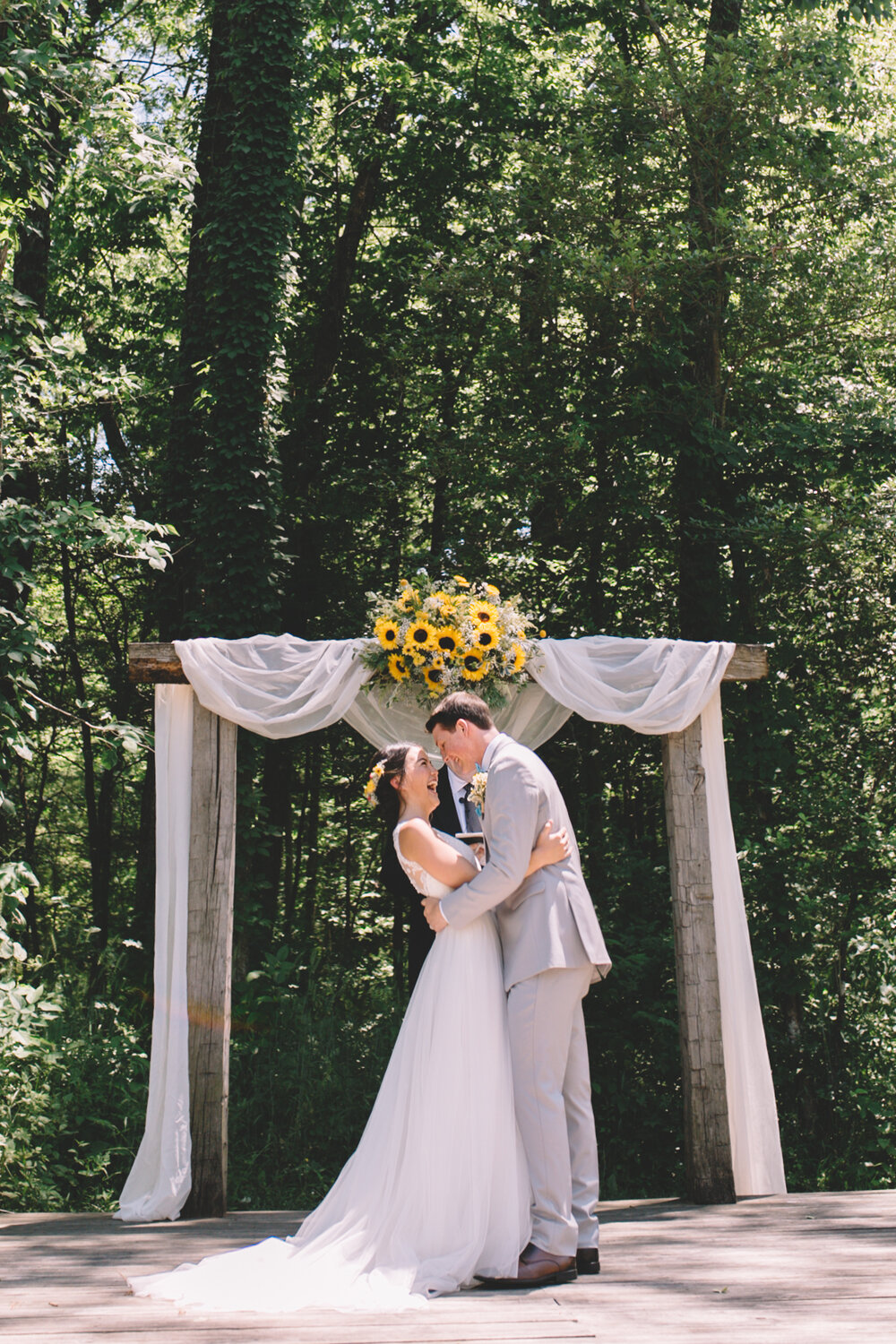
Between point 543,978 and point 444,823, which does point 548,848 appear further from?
point 444,823

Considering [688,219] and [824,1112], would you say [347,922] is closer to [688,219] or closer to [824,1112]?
[824,1112]

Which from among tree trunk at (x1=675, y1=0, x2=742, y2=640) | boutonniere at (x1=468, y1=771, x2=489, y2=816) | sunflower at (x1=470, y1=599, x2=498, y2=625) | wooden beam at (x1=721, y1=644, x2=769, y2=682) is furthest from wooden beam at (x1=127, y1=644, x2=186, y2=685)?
tree trunk at (x1=675, y1=0, x2=742, y2=640)

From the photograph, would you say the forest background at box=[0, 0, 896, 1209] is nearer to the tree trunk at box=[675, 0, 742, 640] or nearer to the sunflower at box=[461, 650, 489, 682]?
the tree trunk at box=[675, 0, 742, 640]

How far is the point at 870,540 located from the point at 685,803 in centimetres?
311

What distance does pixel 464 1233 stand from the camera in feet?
11.5

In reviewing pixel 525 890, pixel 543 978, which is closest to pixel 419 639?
pixel 525 890

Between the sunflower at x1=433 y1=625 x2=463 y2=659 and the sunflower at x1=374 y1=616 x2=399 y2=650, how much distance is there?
0.18 meters

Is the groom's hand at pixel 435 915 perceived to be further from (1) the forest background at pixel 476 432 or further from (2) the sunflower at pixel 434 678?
(1) the forest background at pixel 476 432

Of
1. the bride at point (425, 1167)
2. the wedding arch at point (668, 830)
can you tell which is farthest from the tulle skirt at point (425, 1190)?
the wedding arch at point (668, 830)

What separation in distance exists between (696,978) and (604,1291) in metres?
2.02

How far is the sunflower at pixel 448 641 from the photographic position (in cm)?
513

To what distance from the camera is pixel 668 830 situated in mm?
5473

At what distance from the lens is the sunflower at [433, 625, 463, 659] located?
5129 mm

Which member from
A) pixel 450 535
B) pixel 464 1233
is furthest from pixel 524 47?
pixel 464 1233
